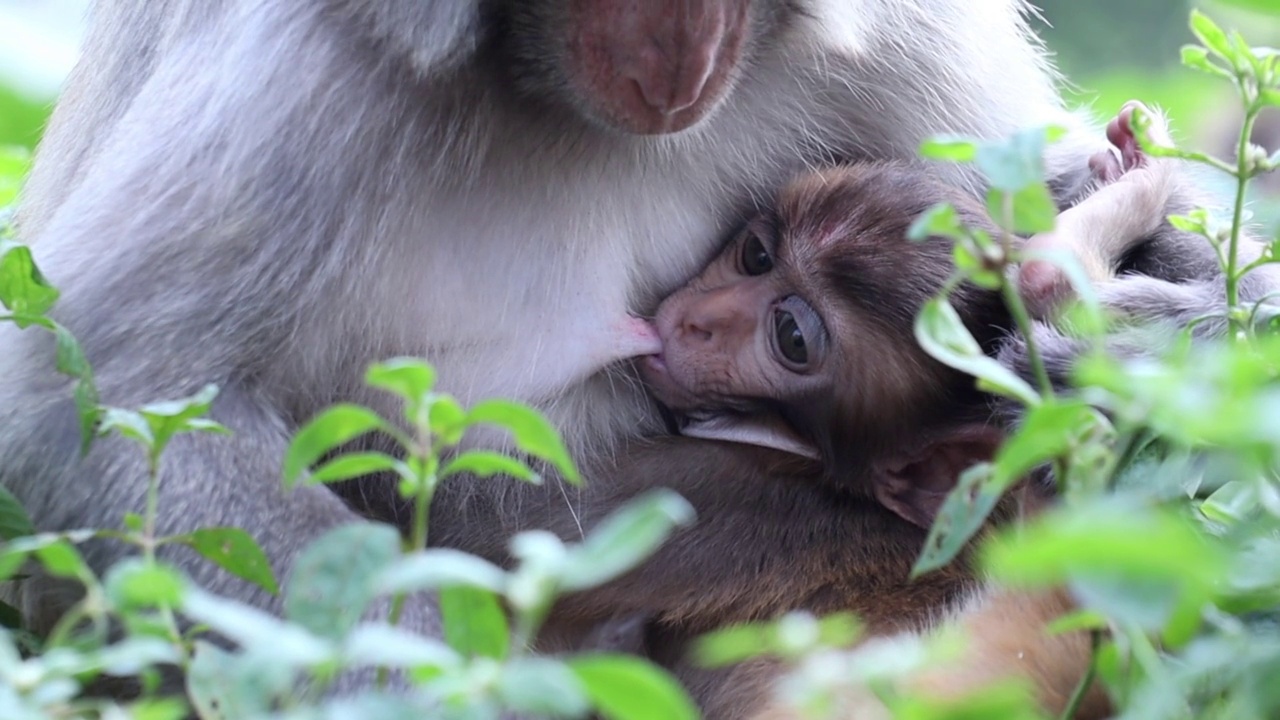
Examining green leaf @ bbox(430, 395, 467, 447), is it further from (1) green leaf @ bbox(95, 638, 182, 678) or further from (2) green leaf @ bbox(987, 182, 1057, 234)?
(2) green leaf @ bbox(987, 182, 1057, 234)

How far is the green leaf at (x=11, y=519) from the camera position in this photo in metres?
2.02

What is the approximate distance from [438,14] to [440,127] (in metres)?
0.22

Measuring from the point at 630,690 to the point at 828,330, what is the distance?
5.57 feet

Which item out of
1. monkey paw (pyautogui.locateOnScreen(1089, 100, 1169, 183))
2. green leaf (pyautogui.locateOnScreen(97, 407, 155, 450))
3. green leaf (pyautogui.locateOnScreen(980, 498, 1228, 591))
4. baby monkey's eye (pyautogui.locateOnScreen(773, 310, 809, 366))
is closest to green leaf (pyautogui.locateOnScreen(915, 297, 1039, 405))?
green leaf (pyautogui.locateOnScreen(980, 498, 1228, 591))

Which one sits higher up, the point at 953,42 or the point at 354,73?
the point at 354,73

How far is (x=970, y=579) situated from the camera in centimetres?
249

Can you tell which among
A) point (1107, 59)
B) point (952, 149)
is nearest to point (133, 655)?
point (952, 149)

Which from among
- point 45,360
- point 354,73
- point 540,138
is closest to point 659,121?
point 540,138

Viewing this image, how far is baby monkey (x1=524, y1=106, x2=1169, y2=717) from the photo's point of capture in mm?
2592

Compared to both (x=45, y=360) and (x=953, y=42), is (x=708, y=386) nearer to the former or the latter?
(x=953, y=42)

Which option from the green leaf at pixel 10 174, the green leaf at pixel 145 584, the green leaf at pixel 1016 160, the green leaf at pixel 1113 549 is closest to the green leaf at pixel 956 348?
the green leaf at pixel 1016 160

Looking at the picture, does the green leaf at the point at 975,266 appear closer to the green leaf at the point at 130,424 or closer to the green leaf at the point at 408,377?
the green leaf at the point at 408,377

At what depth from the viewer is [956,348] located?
4.69ft

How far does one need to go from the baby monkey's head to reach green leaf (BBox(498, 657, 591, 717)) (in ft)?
5.50
